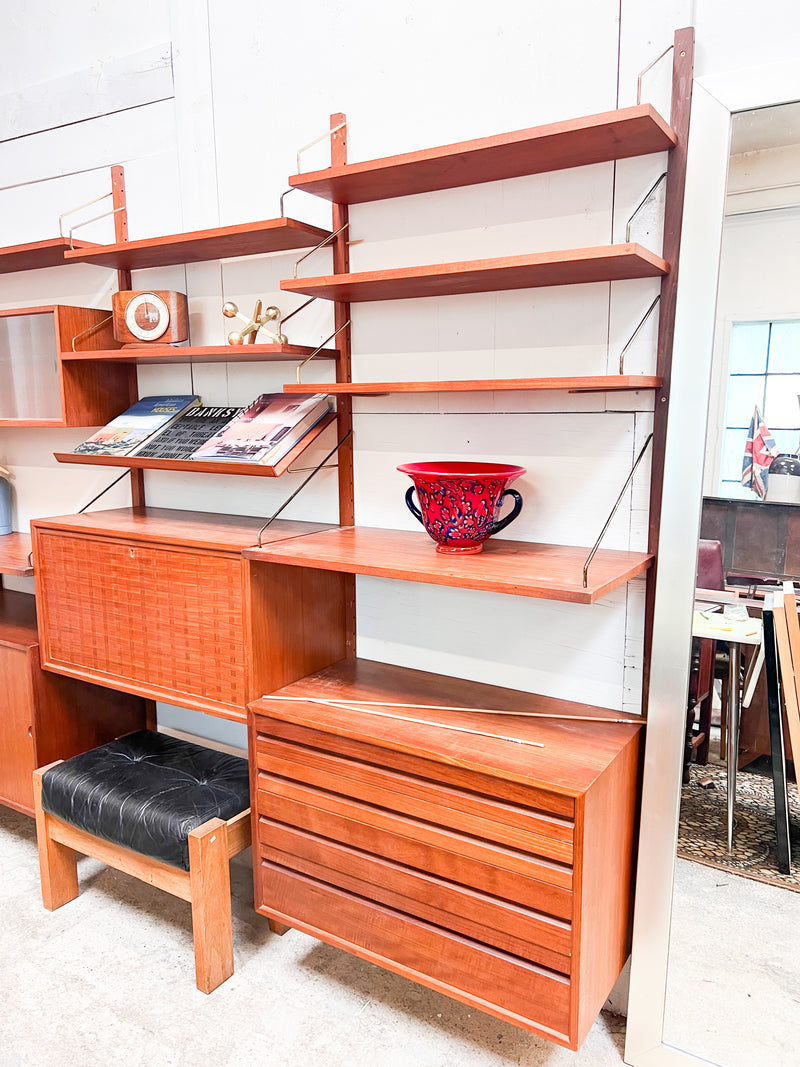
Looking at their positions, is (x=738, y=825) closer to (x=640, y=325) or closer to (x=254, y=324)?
(x=640, y=325)

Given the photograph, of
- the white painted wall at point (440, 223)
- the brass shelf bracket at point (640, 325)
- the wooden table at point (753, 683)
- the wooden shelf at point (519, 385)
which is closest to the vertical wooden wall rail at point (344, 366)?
the white painted wall at point (440, 223)

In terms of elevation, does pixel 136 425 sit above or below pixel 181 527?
above

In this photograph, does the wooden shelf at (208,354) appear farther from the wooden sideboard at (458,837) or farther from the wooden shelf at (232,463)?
the wooden sideboard at (458,837)

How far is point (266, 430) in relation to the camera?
80.6 inches

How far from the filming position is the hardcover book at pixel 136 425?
2.30m

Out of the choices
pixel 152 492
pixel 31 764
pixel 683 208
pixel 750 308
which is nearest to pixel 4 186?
pixel 152 492

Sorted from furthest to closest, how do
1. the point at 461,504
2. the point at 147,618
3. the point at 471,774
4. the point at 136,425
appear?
the point at 136,425, the point at 147,618, the point at 461,504, the point at 471,774

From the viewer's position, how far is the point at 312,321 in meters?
2.17

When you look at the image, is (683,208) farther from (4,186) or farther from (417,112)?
(4,186)

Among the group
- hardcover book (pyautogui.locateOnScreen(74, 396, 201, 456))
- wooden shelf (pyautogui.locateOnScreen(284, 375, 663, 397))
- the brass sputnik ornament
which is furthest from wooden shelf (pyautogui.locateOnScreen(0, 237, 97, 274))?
wooden shelf (pyautogui.locateOnScreen(284, 375, 663, 397))

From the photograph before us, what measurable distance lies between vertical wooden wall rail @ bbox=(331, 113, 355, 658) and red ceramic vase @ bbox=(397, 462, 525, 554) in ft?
1.35

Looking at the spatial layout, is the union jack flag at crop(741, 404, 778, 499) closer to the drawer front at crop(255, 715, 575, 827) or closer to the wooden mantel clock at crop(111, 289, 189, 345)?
the drawer front at crop(255, 715, 575, 827)

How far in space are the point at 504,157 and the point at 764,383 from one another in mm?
716

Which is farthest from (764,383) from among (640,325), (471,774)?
(471,774)
